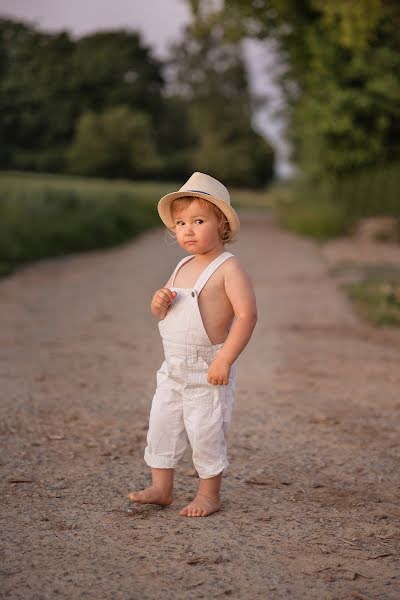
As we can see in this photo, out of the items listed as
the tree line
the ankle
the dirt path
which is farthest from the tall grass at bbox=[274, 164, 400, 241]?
the ankle

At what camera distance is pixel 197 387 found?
3.04m

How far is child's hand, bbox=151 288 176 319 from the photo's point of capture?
3.02 metres

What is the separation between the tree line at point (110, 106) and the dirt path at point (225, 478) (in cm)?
939

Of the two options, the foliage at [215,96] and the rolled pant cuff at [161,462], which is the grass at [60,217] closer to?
the rolled pant cuff at [161,462]

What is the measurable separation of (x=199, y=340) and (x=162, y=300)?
0.70 ft

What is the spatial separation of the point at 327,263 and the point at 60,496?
34.3 ft

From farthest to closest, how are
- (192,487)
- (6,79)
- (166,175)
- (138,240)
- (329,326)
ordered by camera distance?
(166,175), (138,240), (6,79), (329,326), (192,487)

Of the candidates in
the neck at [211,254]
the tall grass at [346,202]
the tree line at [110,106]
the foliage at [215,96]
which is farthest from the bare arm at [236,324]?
the foliage at [215,96]

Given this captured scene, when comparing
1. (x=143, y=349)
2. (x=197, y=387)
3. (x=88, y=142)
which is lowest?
(x=143, y=349)

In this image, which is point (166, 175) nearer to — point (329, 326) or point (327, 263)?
point (327, 263)

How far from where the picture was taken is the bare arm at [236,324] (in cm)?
294

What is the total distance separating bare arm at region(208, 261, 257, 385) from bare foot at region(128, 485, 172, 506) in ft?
1.67

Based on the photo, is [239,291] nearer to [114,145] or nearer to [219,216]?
[219,216]

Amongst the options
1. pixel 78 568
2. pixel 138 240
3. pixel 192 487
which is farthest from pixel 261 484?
pixel 138 240
